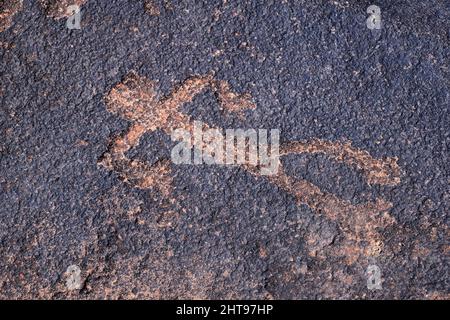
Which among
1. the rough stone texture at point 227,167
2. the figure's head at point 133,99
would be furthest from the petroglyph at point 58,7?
the figure's head at point 133,99

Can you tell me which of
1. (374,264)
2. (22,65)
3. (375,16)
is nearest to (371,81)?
(375,16)

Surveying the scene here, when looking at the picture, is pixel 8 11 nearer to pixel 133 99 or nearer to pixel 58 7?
pixel 58 7

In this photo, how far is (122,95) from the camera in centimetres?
230

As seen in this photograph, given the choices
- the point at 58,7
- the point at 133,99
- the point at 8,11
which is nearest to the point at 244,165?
the point at 133,99

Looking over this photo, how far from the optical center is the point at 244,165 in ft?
7.27

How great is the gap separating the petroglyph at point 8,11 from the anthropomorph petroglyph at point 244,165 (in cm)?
51

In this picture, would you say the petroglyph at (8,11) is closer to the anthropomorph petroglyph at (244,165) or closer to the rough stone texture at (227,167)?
the rough stone texture at (227,167)

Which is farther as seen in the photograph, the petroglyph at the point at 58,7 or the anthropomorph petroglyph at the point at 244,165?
the petroglyph at the point at 58,7

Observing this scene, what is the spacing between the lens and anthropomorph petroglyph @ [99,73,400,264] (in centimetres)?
214

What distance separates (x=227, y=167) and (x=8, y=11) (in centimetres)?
106

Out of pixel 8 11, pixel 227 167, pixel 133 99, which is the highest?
pixel 8 11

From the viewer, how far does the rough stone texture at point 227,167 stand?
6.89 feet

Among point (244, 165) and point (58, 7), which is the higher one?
point (58, 7)

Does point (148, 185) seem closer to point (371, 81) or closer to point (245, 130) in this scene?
point (245, 130)
